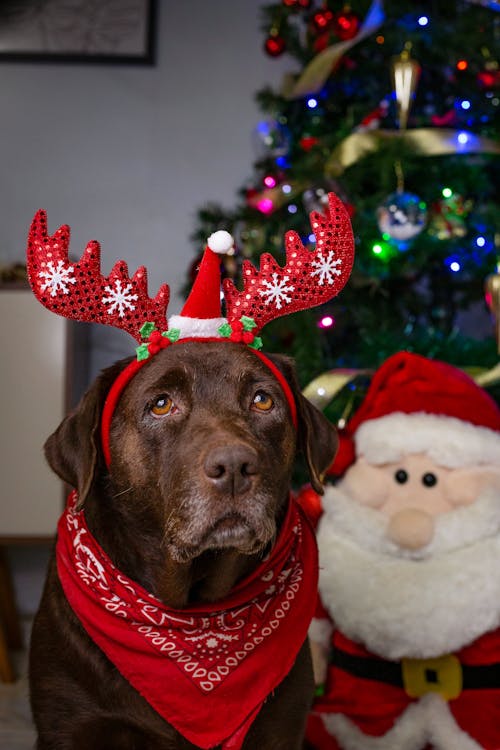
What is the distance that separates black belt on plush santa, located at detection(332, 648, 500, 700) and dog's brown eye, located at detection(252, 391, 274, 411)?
0.95 metres

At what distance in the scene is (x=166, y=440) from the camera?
1.56m

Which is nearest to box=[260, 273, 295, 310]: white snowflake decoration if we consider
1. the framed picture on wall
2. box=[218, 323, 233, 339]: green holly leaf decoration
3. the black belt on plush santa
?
box=[218, 323, 233, 339]: green holly leaf decoration

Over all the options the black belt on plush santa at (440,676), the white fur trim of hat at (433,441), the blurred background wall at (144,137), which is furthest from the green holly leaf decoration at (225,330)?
the blurred background wall at (144,137)

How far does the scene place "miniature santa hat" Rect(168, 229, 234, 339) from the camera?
5.66 ft

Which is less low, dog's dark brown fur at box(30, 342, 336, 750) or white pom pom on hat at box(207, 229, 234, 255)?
white pom pom on hat at box(207, 229, 234, 255)

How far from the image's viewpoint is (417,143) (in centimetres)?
291

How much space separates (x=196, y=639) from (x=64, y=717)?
0.29 m

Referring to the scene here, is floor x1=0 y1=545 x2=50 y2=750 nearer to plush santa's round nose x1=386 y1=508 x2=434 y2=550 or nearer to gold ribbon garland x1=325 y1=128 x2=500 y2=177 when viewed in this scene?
plush santa's round nose x1=386 y1=508 x2=434 y2=550

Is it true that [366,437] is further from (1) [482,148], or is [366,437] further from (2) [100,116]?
(2) [100,116]

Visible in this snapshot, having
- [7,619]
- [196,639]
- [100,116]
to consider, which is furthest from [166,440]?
[100,116]

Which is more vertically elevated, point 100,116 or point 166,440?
point 100,116

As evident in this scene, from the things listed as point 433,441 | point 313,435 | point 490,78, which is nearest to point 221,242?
point 313,435

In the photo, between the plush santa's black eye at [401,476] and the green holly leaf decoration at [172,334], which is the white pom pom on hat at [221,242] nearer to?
the green holly leaf decoration at [172,334]

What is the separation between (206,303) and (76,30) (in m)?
2.88
